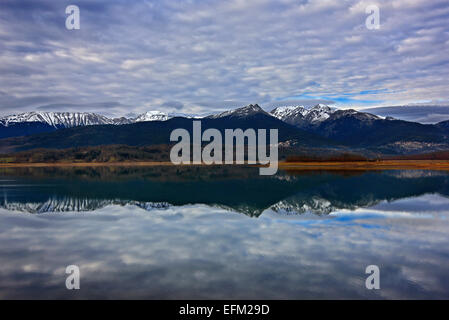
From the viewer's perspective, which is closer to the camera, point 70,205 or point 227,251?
point 227,251

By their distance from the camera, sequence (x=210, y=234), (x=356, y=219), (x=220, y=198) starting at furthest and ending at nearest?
(x=220, y=198)
(x=356, y=219)
(x=210, y=234)

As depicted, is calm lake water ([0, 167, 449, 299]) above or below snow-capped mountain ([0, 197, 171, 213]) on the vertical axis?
above

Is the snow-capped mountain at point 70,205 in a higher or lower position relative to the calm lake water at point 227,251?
lower

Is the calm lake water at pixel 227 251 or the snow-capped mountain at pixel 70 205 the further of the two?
the snow-capped mountain at pixel 70 205

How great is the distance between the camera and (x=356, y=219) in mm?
26094

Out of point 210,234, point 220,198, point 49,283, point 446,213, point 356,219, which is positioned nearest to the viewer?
point 49,283

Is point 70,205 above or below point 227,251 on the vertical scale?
below

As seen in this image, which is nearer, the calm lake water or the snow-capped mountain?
the calm lake water
